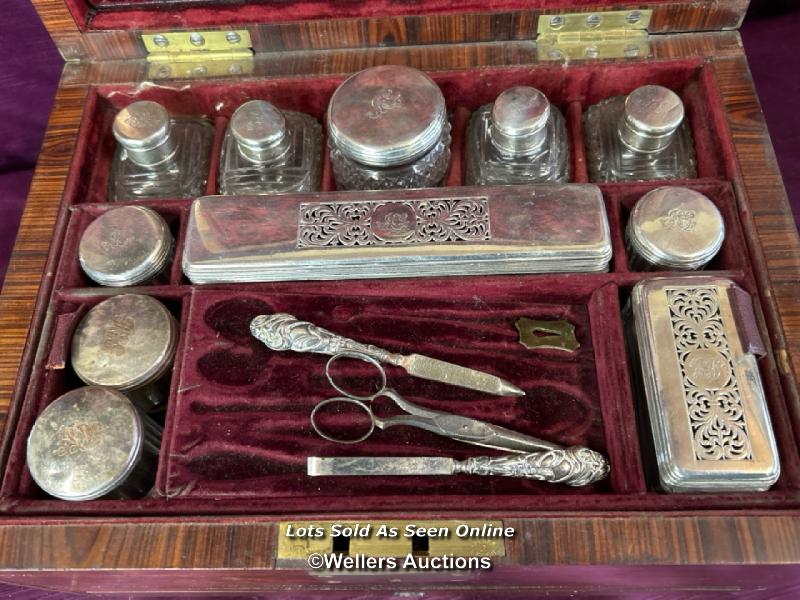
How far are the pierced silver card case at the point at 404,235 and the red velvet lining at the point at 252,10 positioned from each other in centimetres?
51

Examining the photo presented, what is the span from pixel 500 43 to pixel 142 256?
1.03 m

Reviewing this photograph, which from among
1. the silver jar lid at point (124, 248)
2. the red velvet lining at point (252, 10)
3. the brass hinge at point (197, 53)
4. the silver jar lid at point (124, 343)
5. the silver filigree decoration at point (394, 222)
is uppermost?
the red velvet lining at point (252, 10)

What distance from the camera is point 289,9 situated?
5.82ft

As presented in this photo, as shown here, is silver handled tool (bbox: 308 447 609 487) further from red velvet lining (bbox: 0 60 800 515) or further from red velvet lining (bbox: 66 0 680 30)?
red velvet lining (bbox: 66 0 680 30)

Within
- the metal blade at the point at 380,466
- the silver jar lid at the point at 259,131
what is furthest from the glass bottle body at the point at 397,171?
the metal blade at the point at 380,466

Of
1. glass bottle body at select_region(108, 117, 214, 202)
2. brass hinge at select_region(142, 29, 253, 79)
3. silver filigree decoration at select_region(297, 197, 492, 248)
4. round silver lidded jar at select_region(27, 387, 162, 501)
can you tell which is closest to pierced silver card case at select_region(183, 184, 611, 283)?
silver filigree decoration at select_region(297, 197, 492, 248)

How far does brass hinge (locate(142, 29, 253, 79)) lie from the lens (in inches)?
71.1

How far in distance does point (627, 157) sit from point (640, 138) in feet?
0.23

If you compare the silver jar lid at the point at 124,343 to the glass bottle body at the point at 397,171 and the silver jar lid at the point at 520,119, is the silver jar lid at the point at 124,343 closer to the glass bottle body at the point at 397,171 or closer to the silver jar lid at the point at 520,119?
the glass bottle body at the point at 397,171

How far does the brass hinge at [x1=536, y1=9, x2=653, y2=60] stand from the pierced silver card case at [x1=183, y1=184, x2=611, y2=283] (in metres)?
0.43

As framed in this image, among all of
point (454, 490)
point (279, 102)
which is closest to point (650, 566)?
point (454, 490)

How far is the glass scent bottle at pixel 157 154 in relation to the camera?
168cm

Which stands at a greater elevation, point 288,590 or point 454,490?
point 454,490

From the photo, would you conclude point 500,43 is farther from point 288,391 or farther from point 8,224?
point 8,224
